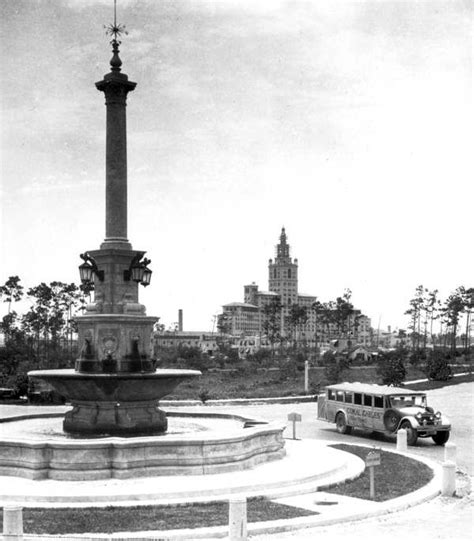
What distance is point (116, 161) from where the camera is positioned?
20531 mm

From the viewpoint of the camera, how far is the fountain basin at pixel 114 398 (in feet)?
61.5

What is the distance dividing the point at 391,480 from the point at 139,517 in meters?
6.67

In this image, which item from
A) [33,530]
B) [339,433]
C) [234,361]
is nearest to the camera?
[33,530]

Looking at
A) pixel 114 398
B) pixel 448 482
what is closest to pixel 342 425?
pixel 114 398

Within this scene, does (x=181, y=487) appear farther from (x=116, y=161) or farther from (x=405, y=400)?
(x=405, y=400)

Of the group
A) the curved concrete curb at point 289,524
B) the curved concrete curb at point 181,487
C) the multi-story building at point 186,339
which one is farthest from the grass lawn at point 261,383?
the multi-story building at point 186,339

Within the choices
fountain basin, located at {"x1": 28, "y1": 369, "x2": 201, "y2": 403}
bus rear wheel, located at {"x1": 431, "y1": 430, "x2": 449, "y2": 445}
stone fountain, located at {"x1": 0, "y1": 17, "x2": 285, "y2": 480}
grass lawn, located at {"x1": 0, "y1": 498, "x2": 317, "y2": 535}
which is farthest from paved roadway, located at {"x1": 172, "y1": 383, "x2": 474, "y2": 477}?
fountain basin, located at {"x1": 28, "y1": 369, "x2": 201, "y2": 403}

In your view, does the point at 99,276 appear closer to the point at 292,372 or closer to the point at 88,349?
the point at 88,349

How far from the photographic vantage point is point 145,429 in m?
19.3

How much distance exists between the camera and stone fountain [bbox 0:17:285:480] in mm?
15781

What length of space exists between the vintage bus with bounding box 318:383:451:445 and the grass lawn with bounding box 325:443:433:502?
13.6 feet

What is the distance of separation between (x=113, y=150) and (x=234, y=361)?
72.1m

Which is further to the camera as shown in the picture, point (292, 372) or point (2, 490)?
point (292, 372)

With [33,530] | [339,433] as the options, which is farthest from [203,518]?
[339,433]
